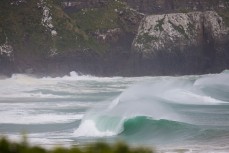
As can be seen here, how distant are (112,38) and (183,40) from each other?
14665mm

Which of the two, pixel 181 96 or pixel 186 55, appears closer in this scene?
pixel 181 96

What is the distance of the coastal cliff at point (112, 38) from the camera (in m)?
116

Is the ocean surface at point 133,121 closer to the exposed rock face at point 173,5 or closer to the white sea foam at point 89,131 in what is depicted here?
the white sea foam at point 89,131

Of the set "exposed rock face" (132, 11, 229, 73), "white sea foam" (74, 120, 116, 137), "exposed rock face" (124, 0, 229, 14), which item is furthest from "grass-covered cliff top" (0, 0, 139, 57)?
"white sea foam" (74, 120, 116, 137)

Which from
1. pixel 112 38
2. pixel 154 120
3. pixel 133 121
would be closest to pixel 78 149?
pixel 154 120

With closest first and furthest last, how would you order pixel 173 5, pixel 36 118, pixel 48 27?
pixel 36 118 < pixel 48 27 < pixel 173 5

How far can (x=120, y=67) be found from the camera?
119m

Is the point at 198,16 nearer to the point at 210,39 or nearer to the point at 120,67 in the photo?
the point at 210,39

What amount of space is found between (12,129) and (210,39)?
93156 mm

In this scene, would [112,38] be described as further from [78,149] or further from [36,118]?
[78,149]

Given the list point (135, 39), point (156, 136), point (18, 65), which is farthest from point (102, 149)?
point (135, 39)

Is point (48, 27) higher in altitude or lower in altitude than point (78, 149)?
higher

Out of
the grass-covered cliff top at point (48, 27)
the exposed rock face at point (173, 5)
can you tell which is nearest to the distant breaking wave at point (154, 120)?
the grass-covered cliff top at point (48, 27)

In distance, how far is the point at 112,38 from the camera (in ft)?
406
